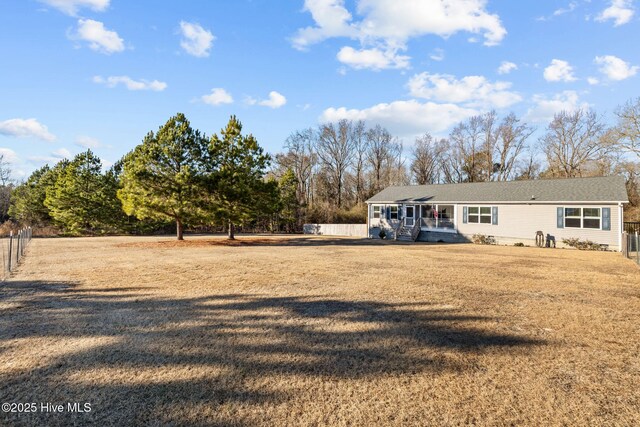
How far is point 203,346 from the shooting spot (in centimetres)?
484

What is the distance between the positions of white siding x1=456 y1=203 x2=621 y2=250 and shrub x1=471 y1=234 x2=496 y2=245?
0.27 meters

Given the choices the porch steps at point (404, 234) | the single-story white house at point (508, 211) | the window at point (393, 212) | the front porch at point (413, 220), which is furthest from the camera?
the window at point (393, 212)

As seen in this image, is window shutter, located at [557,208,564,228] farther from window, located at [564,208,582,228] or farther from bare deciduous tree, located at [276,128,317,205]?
bare deciduous tree, located at [276,128,317,205]

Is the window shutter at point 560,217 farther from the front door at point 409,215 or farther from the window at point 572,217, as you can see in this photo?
the front door at point 409,215

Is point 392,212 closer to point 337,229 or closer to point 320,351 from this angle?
point 337,229

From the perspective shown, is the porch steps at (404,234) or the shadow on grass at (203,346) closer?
the shadow on grass at (203,346)

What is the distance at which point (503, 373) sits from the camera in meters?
4.16

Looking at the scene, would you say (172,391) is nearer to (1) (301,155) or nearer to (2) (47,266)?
(2) (47,266)

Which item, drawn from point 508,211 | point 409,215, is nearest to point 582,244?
point 508,211

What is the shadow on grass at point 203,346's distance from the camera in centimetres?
355

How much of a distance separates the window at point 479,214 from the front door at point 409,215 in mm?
4504

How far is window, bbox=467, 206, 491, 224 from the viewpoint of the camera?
79.6 feet

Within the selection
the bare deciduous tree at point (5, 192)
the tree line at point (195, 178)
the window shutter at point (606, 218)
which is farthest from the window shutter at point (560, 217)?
the bare deciduous tree at point (5, 192)

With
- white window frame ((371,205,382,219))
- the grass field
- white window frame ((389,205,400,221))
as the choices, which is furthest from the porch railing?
the grass field
